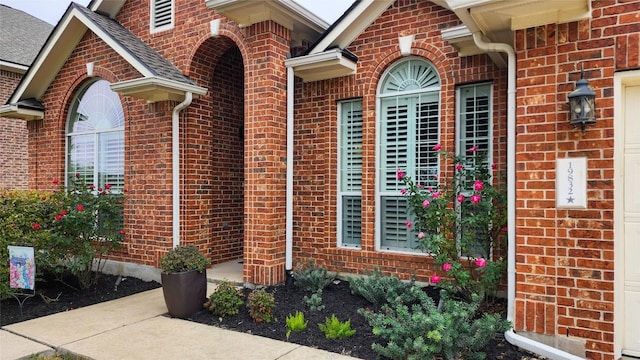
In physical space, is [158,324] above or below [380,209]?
below

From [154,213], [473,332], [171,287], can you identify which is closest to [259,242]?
[171,287]

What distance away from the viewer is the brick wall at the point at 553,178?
342 centimetres

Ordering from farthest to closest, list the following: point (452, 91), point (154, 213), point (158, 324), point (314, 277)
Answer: point (154, 213) → point (314, 277) → point (452, 91) → point (158, 324)

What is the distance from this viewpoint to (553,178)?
142 inches

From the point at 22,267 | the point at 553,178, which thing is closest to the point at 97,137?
the point at 22,267

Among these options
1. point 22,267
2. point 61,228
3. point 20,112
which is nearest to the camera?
point 22,267

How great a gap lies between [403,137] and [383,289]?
2058 millimetres

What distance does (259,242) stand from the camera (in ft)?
19.1

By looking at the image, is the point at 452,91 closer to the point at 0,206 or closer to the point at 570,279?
the point at 570,279

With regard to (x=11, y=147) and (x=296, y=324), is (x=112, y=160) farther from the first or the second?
(x=11, y=147)

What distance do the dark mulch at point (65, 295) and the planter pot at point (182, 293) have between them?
159 centimetres

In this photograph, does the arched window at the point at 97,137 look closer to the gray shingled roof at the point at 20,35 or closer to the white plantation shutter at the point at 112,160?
the white plantation shutter at the point at 112,160

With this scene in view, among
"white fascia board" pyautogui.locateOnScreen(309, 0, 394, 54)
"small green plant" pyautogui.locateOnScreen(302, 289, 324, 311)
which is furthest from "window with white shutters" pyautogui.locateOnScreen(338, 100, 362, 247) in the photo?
"small green plant" pyautogui.locateOnScreen(302, 289, 324, 311)

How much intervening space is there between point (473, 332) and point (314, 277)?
2.46 metres
